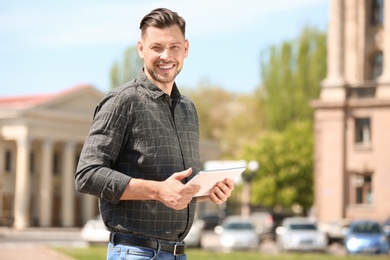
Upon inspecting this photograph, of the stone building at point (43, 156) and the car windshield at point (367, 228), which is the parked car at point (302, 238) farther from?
the stone building at point (43, 156)

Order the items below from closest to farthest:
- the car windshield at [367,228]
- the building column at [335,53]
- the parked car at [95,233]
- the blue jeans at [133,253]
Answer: the blue jeans at [133,253]
the car windshield at [367,228]
the parked car at [95,233]
the building column at [335,53]

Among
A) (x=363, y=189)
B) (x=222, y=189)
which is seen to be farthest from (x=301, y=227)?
(x=222, y=189)

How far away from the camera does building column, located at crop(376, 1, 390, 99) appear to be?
54719 millimetres

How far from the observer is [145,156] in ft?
15.9

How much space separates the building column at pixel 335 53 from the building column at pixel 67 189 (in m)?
31.0

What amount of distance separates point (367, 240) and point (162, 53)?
32.6 m

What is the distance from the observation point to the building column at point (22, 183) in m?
74.8

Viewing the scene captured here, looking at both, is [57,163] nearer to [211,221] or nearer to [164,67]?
[211,221]

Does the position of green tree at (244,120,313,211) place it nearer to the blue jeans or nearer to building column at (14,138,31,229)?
building column at (14,138,31,229)

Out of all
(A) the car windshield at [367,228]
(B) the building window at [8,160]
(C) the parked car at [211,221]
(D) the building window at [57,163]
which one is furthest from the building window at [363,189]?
(D) the building window at [57,163]

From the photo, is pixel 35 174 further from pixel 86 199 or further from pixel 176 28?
pixel 176 28

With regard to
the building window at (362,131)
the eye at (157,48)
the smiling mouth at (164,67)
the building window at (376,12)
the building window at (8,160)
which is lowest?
the smiling mouth at (164,67)

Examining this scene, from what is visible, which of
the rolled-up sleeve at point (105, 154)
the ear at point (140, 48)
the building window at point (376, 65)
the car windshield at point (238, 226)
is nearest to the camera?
the rolled-up sleeve at point (105, 154)

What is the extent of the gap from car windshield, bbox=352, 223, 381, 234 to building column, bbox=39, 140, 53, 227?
142ft
